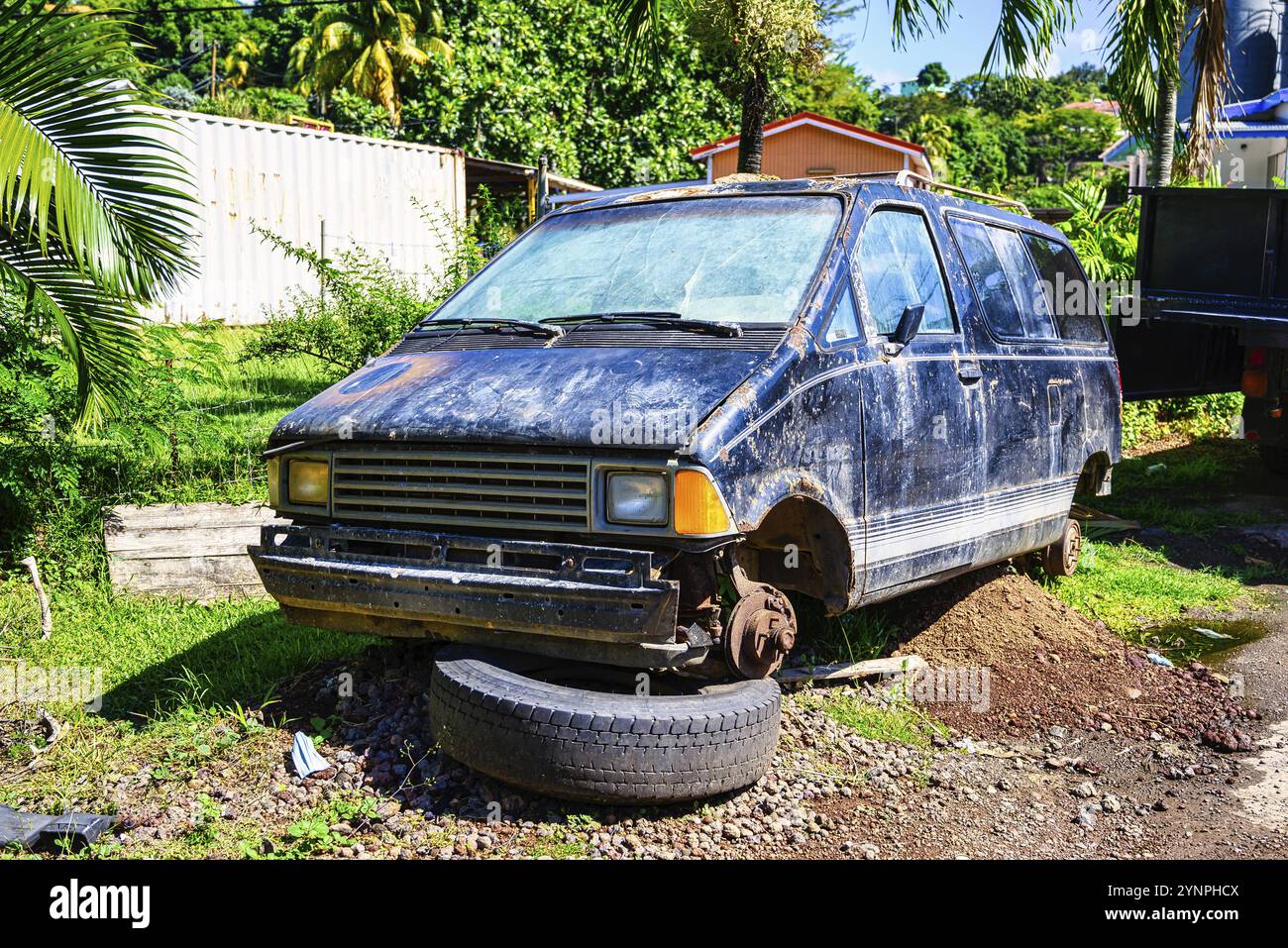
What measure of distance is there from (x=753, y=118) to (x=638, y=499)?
856 centimetres

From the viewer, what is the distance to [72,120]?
5.21m

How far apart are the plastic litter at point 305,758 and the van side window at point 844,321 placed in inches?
93.1

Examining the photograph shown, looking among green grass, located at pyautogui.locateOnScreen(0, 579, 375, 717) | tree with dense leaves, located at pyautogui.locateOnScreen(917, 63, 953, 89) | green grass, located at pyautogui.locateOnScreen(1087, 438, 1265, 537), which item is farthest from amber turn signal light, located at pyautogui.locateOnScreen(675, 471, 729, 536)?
tree with dense leaves, located at pyautogui.locateOnScreen(917, 63, 953, 89)

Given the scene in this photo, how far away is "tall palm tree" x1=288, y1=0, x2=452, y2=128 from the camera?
29.6m

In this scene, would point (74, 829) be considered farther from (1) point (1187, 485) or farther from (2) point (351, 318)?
(1) point (1187, 485)

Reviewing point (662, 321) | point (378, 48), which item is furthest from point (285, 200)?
point (378, 48)

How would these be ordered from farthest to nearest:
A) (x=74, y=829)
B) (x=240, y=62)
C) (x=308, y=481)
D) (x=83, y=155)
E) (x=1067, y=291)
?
(x=240, y=62)
(x=1067, y=291)
(x=83, y=155)
(x=308, y=481)
(x=74, y=829)

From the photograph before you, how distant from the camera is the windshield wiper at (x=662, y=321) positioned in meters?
4.30

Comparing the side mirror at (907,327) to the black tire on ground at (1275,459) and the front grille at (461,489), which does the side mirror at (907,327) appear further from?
the black tire on ground at (1275,459)

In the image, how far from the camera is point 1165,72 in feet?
33.7

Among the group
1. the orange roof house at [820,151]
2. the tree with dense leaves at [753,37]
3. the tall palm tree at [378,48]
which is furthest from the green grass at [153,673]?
the orange roof house at [820,151]

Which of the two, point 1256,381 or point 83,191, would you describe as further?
point 1256,381
